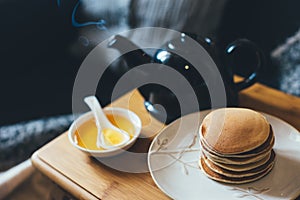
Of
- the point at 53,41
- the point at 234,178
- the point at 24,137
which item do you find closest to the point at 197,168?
the point at 234,178

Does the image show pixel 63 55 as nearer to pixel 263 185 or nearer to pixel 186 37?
pixel 186 37

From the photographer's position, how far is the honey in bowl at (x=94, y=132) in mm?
750

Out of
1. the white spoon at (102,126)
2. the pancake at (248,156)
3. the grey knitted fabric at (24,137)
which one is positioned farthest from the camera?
the grey knitted fabric at (24,137)

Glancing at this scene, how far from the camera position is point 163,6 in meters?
1.12

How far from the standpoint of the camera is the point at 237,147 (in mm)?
611

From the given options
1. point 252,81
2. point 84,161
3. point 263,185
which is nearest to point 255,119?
point 263,185

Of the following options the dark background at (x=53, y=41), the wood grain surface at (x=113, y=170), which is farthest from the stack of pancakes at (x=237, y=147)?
the dark background at (x=53, y=41)

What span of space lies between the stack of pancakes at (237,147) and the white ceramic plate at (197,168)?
16 mm

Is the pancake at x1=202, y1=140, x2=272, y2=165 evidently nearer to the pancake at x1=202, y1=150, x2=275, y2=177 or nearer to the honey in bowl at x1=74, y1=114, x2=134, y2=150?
the pancake at x1=202, y1=150, x2=275, y2=177

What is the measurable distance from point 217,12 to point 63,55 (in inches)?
19.4

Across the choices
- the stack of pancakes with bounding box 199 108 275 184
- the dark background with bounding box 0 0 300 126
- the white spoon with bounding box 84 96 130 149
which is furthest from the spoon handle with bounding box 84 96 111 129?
the dark background with bounding box 0 0 300 126

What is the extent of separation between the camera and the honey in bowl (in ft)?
2.46

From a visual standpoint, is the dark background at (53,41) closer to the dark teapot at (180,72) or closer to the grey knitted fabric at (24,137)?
the grey knitted fabric at (24,137)

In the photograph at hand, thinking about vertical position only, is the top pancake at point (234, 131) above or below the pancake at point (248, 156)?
above
